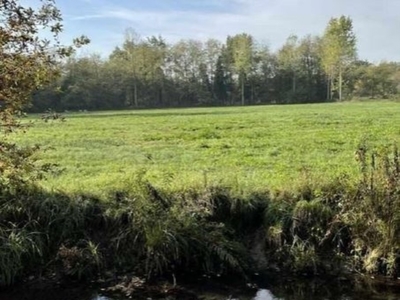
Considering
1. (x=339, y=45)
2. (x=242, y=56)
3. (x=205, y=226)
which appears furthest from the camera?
(x=242, y=56)

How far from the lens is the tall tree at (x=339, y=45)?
7450 cm

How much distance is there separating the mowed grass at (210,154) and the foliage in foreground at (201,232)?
2.22 feet

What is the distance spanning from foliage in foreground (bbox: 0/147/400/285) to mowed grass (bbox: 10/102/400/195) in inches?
26.6

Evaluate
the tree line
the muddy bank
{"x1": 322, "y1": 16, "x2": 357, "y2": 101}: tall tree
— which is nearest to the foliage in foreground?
the muddy bank

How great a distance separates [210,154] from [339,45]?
62210mm

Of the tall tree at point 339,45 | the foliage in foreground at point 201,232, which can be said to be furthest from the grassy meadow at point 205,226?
the tall tree at point 339,45

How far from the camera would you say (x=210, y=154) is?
58.3ft

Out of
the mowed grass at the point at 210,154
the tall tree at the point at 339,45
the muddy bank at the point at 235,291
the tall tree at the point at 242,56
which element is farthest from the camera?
the tall tree at the point at 242,56

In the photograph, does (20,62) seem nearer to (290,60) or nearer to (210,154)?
(210,154)

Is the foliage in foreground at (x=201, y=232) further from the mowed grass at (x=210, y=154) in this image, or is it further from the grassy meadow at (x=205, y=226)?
the mowed grass at (x=210, y=154)

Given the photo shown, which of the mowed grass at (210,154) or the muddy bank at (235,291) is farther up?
the mowed grass at (210,154)

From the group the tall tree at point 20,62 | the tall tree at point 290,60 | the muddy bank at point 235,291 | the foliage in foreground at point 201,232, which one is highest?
the tall tree at point 290,60

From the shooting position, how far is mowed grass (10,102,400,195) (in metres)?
11.2

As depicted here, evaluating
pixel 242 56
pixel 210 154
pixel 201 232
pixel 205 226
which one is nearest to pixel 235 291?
pixel 201 232
